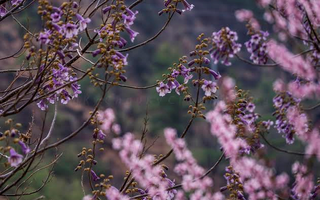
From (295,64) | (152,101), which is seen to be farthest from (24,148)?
(152,101)

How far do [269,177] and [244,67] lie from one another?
1736 inches

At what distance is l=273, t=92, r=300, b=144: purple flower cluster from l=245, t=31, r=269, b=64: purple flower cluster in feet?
1.68

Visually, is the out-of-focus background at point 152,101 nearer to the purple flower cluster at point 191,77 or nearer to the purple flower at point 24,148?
the purple flower cluster at point 191,77

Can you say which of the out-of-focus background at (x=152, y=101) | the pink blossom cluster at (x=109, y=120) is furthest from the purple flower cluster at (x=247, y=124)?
the out-of-focus background at (x=152, y=101)

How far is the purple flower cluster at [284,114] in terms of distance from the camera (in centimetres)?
597

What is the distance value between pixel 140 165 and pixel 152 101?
2061cm

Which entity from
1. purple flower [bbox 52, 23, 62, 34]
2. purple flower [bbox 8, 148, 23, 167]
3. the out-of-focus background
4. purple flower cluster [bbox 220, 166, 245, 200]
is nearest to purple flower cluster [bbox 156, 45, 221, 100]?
purple flower cluster [bbox 220, 166, 245, 200]

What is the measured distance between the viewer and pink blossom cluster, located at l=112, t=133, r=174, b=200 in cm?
388

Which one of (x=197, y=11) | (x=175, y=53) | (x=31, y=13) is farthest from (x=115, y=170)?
(x=197, y=11)

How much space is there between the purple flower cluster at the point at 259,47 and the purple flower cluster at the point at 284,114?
51 centimetres

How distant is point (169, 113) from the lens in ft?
100

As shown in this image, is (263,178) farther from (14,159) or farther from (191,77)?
(14,159)

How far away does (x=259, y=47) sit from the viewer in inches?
253

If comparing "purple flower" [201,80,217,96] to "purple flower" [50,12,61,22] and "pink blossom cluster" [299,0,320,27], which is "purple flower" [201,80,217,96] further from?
"purple flower" [50,12,61,22]
